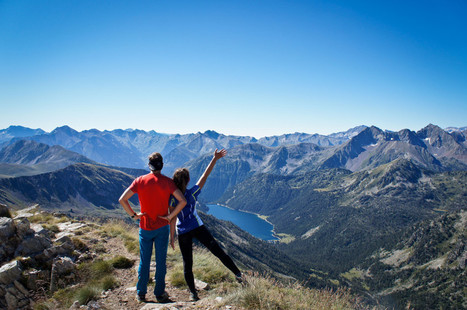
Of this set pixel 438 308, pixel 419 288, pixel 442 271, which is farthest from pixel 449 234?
pixel 438 308

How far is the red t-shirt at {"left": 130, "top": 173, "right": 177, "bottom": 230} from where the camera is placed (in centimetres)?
704

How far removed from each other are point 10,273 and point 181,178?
622 cm

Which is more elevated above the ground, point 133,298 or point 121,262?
point 133,298

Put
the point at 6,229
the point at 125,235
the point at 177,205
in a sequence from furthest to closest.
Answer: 1. the point at 125,235
2. the point at 6,229
3. the point at 177,205

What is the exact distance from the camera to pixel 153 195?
707 cm

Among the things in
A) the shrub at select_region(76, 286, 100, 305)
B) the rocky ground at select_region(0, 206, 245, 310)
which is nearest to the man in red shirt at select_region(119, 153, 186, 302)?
the rocky ground at select_region(0, 206, 245, 310)

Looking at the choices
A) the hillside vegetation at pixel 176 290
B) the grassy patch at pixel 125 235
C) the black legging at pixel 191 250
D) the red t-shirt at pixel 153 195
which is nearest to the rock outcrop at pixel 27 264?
the hillside vegetation at pixel 176 290

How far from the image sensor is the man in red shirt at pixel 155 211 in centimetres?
704

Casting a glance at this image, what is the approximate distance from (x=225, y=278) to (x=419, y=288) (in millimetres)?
206189

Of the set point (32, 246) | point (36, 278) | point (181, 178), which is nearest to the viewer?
point (181, 178)

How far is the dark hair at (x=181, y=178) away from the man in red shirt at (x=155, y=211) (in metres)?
0.25

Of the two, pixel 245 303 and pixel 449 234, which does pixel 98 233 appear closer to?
pixel 245 303

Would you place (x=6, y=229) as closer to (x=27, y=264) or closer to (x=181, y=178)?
(x=27, y=264)

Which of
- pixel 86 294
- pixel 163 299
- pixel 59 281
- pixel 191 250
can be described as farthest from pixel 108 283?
pixel 191 250
